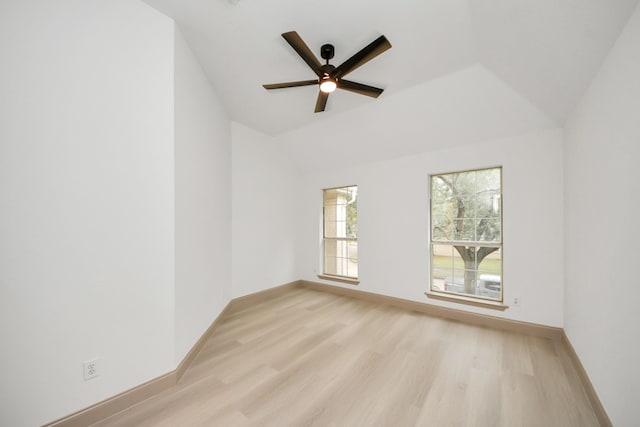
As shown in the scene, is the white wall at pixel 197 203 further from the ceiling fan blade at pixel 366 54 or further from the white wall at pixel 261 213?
the ceiling fan blade at pixel 366 54

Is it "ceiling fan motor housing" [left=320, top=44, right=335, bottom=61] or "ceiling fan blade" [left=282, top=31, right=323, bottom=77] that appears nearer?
"ceiling fan blade" [left=282, top=31, right=323, bottom=77]

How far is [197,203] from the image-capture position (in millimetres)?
2363

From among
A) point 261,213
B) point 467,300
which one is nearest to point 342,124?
point 261,213

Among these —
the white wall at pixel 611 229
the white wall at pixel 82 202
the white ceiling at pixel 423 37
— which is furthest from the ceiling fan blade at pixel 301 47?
the white wall at pixel 611 229

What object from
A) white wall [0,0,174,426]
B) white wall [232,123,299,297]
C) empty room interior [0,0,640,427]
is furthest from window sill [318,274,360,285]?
white wall [0,0,174,426]

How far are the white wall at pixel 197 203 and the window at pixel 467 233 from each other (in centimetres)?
305

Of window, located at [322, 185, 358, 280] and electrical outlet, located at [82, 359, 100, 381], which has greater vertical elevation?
window, located at [322, 185, 358, 280]

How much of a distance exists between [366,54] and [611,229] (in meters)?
2.02

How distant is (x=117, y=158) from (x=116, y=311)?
42.3 inches

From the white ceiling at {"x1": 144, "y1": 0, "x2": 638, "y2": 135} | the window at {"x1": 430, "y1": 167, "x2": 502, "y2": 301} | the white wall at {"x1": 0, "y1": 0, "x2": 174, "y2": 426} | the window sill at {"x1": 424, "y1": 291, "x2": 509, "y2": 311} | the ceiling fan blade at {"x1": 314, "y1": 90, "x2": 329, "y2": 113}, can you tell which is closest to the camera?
the white wall at {"x1": 0, "y1": 0, "x2": 174, "y2": 426}

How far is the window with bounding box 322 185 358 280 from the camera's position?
4508mm

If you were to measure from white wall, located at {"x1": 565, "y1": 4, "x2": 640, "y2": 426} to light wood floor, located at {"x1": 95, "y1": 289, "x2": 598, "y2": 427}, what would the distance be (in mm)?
351

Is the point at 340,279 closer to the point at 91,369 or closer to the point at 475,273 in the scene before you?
the point at 475,273

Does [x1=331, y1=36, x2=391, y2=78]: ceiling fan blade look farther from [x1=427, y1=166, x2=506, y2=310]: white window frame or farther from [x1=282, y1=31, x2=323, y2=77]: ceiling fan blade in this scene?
[x1=427, y1=166, x2=506, y2=310]: white window frame
